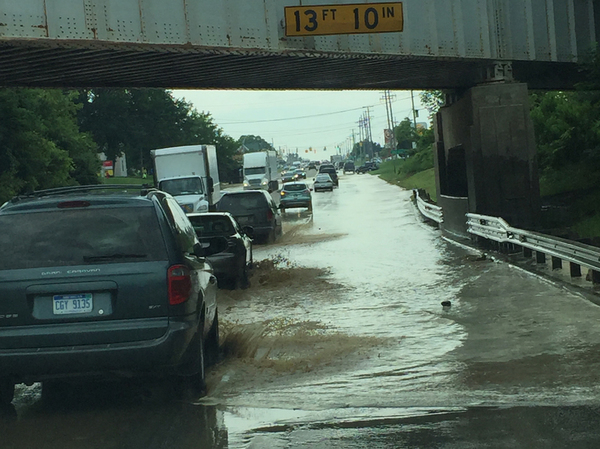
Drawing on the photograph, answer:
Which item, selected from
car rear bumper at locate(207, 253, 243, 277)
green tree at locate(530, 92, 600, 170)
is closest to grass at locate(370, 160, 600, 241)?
green tree at locate(530, 92, 600, 170)

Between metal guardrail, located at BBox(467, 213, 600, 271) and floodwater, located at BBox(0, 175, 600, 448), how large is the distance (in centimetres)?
61

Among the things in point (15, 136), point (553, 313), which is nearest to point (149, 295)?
point (553, 313)

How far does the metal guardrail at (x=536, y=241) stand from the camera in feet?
44.3

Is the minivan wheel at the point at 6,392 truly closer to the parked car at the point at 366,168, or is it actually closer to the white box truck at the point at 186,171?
the white box truck at the point at 186,171

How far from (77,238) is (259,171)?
201 ft

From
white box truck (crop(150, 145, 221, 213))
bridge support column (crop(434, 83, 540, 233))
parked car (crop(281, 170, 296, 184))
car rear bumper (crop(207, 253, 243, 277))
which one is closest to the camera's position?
car rear bumper (crop(207, 253, 243, 277))

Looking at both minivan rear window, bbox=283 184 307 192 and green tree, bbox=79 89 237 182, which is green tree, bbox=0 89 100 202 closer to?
minivan rear window, bbox=283 184 307 192

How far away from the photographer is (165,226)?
23.7 ft

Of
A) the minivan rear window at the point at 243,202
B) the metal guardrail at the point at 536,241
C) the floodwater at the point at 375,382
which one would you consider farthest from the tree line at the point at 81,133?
the floodwater at the point at 375,382

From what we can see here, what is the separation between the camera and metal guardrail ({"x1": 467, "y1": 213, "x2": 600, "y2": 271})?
13.5 m

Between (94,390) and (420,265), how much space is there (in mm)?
11177

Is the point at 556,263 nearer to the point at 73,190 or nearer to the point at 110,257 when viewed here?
the point at 73,190

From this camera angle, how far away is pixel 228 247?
15219 millimetres

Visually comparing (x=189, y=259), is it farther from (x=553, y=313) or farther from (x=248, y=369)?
(x=553, y=313)
